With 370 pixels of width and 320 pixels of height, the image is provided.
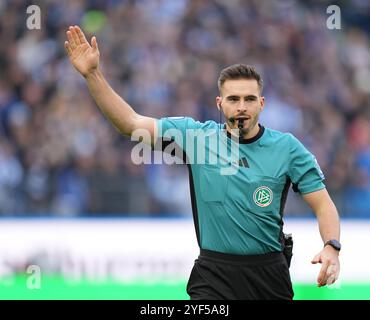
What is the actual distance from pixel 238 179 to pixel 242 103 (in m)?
0.47

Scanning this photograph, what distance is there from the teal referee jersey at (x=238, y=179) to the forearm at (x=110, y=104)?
9.0 inches

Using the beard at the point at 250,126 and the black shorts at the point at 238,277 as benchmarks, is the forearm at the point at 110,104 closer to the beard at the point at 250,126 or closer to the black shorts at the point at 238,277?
the beard at the point at 250,126

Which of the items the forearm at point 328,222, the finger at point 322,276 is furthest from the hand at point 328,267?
the forearm at point 328,222

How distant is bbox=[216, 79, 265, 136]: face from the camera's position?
6273mm

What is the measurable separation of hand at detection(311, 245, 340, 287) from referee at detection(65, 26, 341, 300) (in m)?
0.26

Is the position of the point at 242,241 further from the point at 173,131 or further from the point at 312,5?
the point at 312,5

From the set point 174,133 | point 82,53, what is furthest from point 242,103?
point 82,53

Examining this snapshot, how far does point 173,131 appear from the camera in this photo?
6.35 meters

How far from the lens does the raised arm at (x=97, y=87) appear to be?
20.3 ft

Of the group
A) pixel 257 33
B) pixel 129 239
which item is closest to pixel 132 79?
pixel 257 33

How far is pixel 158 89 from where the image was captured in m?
14.6

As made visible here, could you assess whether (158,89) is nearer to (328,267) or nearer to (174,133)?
(174,133)

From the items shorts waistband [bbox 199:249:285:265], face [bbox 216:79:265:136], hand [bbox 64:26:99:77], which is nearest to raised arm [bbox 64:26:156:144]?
hand [bbox 64:26:99:77]

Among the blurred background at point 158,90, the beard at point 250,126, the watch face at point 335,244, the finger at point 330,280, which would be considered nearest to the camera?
the finger at point 330,280
